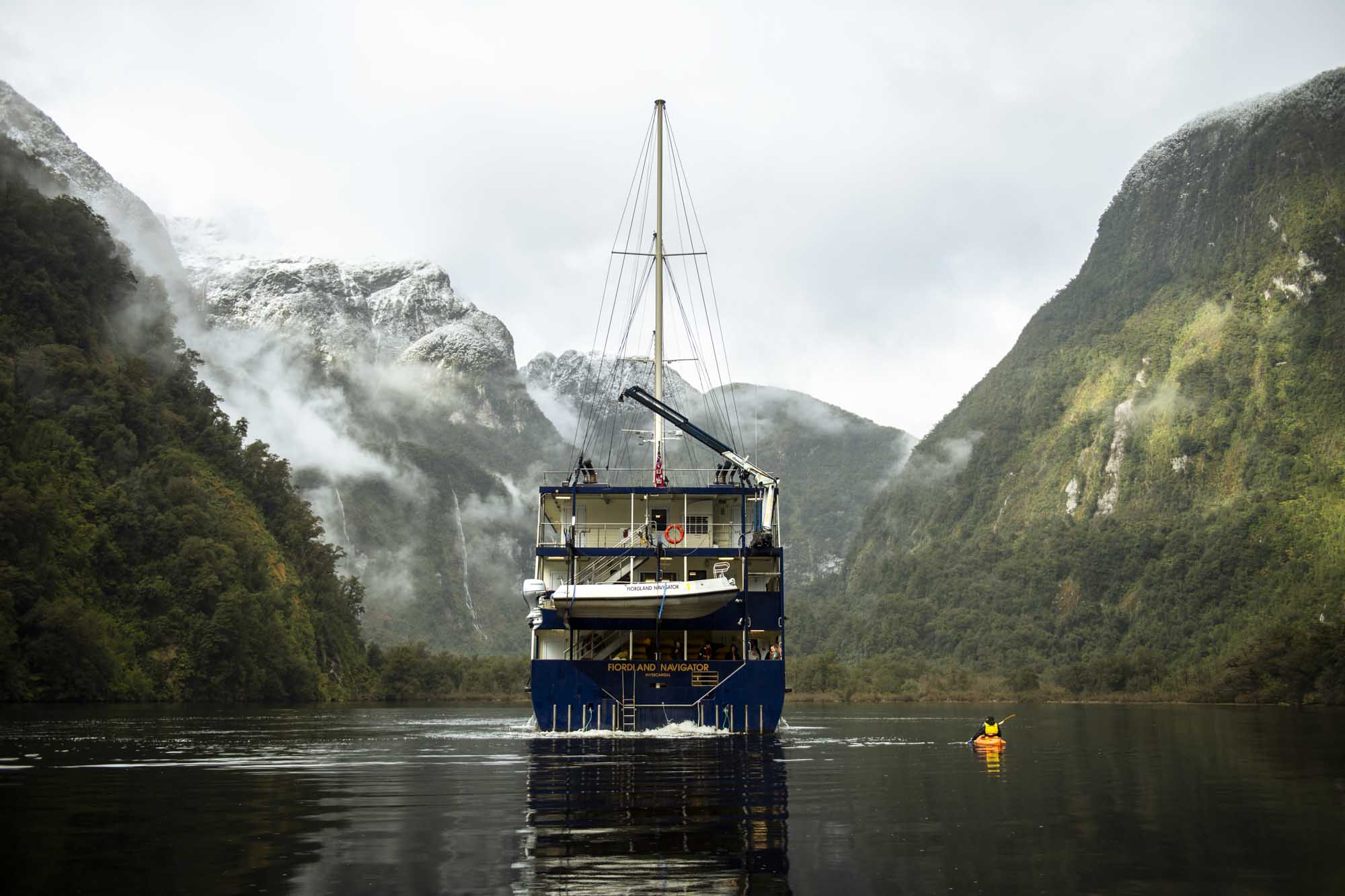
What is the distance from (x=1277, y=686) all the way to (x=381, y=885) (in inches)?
3302

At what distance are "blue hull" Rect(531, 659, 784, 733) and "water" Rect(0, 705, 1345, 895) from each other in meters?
4.58

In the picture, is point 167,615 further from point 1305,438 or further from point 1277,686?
point 1305,438

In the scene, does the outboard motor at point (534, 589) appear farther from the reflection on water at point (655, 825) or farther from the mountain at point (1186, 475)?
the mountain at point (1186, 475)

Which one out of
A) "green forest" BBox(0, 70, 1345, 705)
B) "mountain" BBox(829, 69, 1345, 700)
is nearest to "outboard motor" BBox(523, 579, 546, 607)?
"green forest" BBox(0, 70, 1345, 705)

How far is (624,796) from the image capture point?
720 inches

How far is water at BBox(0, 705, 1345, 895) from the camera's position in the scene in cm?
1145

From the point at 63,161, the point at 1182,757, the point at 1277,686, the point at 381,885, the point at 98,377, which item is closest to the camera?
the point at 381,885

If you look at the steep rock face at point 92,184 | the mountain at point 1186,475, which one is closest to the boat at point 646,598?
the mountain at point 1186,475

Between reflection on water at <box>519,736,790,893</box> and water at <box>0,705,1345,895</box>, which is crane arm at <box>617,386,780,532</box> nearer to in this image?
water at <box>0,705,1345,895</box>

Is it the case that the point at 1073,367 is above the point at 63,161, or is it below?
below

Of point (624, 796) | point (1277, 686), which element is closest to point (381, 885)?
point (624, 796)

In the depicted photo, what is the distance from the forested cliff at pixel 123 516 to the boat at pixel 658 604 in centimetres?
4002

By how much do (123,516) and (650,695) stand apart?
2330 inches

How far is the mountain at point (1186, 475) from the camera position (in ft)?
382
